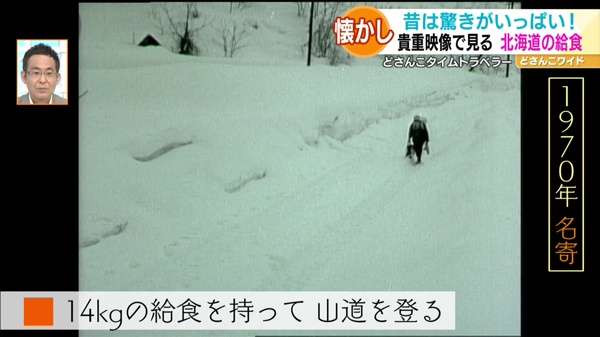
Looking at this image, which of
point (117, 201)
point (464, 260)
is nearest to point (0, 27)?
point (117, 201)

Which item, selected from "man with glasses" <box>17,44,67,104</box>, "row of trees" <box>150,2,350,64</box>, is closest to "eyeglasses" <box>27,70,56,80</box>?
"man with glasses" <box>17,44,67,104</box>

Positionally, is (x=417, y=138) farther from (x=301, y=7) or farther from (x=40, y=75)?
(x=40, y=75)

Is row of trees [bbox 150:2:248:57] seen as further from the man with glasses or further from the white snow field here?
the man with glasses

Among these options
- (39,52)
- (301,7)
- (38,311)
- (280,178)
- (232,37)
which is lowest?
(38,311)

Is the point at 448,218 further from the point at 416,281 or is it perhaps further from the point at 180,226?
the point at 180,226

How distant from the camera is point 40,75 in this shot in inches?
93.7

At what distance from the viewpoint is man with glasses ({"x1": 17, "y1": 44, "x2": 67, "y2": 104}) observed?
2379 millimetres

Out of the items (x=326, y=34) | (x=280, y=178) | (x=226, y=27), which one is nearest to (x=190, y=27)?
(x=226, y=27)
